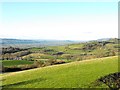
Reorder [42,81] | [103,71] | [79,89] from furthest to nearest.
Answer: [103,71], [42,81], [79,89]

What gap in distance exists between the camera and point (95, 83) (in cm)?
2405

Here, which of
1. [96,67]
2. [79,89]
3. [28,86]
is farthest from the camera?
[96,67]

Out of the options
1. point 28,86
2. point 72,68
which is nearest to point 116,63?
point 72,68

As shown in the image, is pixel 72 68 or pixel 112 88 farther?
pixel 72 68

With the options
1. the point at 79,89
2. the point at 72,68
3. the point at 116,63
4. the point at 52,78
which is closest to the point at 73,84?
the point at 79,89

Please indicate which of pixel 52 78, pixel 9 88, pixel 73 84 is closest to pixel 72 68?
pixel 52 78

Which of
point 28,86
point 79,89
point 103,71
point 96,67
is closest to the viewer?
point 79,89

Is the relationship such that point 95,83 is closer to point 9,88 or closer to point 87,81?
point 87,81

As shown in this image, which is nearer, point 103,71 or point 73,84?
point 73,84

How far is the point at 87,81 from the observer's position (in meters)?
24.7

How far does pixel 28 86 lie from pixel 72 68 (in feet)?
31.1

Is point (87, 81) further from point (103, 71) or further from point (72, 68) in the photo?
point (72, 68)

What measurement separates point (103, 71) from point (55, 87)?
7829mm

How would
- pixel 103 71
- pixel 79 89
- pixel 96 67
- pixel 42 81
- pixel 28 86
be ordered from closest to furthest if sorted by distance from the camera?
pixel 79 89
pixel 28 86
pixel 42 81
pixel 103 71
pixel 96 67
